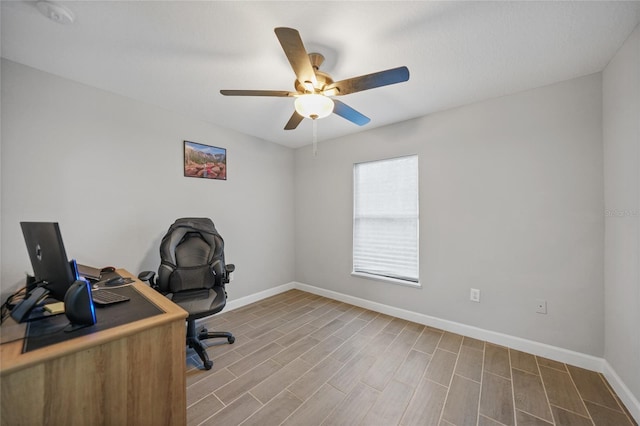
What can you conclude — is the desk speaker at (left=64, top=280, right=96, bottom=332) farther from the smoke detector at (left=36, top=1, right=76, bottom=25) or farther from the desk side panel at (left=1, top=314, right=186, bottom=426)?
the smoke detector at (left=36, top=1, right=76, bottom=25)

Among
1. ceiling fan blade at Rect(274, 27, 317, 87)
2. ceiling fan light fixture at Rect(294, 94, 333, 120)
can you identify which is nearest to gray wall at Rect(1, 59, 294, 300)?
ceiling fan light fixture at Rect(294, 94, 333, 120)

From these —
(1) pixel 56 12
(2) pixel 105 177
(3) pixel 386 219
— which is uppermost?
(1) pixel 56 12

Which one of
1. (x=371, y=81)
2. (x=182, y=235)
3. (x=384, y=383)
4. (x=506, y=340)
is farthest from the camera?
(x=182, y=235)

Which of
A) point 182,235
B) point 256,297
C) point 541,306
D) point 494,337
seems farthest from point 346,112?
point 256,297

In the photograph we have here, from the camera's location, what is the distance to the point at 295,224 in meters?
4.11

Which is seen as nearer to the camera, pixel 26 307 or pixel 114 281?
pixel 26 307

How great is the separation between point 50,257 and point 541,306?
11.3 feet

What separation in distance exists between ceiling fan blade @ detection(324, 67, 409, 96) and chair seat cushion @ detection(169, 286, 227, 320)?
197 centimetres

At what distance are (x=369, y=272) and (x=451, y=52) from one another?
8.36ft

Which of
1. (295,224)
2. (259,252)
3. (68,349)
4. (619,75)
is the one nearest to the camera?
(68,349)

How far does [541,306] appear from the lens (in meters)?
2.09

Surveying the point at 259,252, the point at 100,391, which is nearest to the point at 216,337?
the point at 259,252

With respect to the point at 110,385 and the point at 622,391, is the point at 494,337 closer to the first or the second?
the point at 622,391

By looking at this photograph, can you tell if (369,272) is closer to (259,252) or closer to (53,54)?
(259,252)
